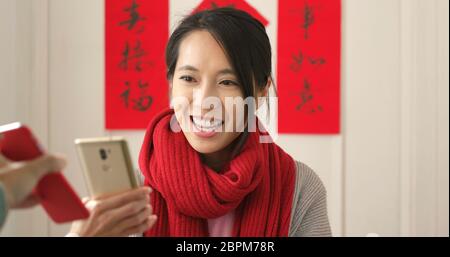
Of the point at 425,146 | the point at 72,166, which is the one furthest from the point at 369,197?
the point at 72,166

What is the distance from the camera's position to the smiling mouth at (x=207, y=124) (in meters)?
0.79

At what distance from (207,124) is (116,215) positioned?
366 millimetres

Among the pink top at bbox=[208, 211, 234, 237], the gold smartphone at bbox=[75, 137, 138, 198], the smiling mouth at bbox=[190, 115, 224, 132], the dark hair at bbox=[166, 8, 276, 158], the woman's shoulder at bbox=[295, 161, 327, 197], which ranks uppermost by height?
the dark hair at bbox=[166, 8, 276, 158]

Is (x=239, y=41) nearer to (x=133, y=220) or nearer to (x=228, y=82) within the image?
(x=228, y=82)

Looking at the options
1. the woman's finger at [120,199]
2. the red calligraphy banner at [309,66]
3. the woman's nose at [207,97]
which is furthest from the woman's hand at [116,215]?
the red calligraphy banner at [309,66]

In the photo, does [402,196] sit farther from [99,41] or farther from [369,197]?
[99,41]

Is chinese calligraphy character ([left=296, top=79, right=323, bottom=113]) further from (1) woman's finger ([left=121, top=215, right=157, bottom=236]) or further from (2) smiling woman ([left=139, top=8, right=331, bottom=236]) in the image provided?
(1) woman's finger ([left=121, top=215, right=157, bottom=236])

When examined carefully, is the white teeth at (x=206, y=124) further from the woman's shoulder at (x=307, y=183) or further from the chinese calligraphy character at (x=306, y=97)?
the chinese calligraphy character at (x=306, y=97)

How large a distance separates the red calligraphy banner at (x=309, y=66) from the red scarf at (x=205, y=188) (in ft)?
2.34

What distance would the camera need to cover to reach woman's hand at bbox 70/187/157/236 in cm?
45

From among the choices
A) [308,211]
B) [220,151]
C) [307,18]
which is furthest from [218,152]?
[307,18]

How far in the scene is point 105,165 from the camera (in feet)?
1.46

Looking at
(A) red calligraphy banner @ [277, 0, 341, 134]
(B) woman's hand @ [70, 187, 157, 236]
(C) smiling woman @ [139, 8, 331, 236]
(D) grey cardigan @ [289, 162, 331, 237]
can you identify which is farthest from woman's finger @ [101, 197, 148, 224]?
(A) red calligraphy banner @ [277, 0, 341, 134]

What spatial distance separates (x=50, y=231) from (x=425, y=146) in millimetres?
1431
